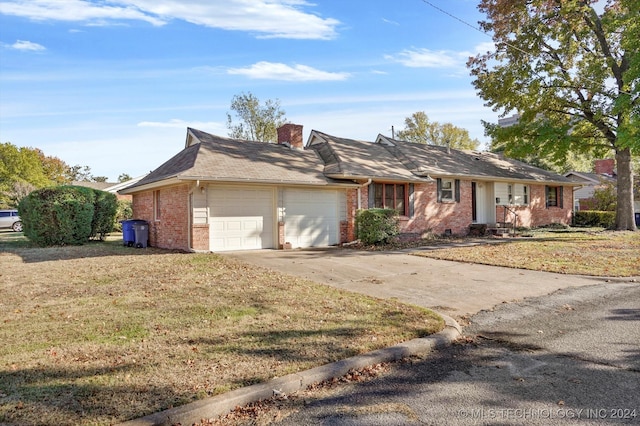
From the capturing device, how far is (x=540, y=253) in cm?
1323

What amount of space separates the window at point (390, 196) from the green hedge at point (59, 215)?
39.0 ft

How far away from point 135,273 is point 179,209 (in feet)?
17.9

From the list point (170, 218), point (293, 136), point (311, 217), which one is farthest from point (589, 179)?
point (170, 218)

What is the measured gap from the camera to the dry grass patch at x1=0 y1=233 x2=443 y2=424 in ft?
11.0

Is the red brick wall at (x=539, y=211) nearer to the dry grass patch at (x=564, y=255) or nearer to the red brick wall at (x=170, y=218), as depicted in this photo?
the dry grass patch at (x=564, y=255)

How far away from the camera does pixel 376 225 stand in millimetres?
15703

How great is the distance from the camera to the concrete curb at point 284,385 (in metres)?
3.08

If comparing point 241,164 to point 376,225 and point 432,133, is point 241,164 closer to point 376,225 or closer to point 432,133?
point 376,225

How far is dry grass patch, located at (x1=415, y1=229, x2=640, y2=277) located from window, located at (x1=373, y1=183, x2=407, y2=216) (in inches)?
162

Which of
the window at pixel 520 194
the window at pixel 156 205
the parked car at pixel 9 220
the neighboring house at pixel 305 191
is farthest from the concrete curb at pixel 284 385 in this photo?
the parked car at pixel 9 220

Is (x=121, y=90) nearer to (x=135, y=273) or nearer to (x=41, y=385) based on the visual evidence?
(x=135, y=273)

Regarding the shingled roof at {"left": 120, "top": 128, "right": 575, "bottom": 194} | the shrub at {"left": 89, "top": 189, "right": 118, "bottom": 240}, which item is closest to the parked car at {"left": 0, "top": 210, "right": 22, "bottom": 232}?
the shrub at {"left": 89, "top": 189, "right": 118, "bottom": 240}

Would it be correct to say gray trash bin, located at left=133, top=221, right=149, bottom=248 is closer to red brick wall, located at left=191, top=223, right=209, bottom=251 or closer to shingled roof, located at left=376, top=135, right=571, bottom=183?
red brick wall, located at left=191, top=223, right=209, bottom=251

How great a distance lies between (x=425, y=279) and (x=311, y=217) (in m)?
7.52
